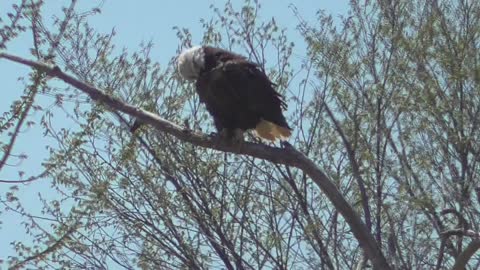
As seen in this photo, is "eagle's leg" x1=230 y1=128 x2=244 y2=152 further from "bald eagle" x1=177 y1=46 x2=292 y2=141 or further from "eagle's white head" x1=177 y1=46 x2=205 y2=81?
"eagle's white head" x1=177 y1=46 x2=205 y2=81

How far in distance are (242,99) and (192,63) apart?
0.39 metres

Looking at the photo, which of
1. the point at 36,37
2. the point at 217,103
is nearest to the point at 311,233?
the point at 217,103

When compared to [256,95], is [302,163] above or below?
below

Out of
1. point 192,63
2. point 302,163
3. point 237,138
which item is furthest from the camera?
point 192,63

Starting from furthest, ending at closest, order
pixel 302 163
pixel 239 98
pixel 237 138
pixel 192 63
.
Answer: pixel 192 63, pixel 239 98, pixel 237 138, pixel 302 163

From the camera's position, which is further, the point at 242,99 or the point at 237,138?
the point at 242,99

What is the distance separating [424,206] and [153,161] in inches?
87.8

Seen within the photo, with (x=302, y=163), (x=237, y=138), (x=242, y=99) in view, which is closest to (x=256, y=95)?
(x=242, y=99)

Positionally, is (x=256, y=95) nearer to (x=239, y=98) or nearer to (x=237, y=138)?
(x=239, y=98)

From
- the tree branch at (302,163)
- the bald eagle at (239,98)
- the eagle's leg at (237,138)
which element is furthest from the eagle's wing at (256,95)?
→ the tree branch at (302,163)

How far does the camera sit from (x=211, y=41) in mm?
7535

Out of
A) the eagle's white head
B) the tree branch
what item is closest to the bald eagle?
the eagle's white head

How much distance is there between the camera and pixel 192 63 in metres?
5.76

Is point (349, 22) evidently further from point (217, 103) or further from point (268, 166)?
point (217, 103)
